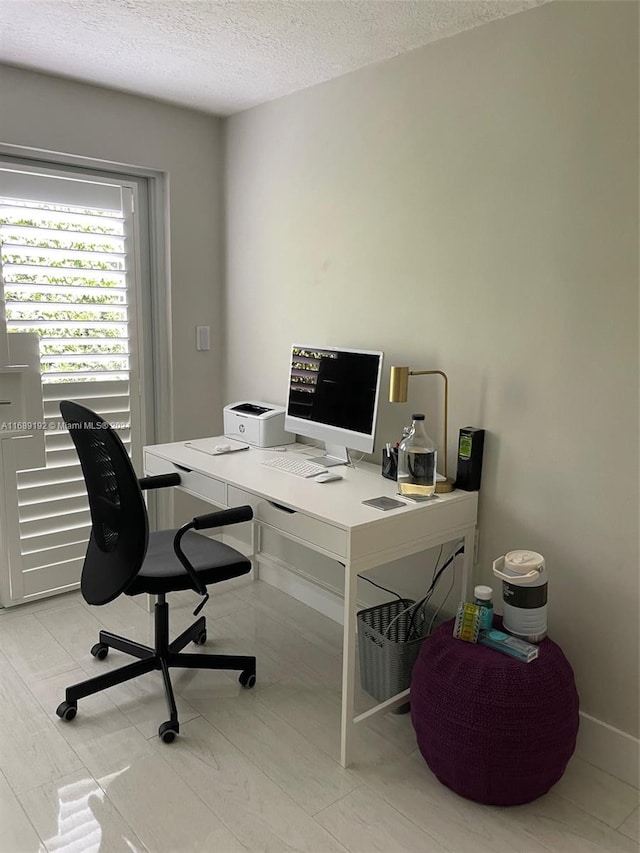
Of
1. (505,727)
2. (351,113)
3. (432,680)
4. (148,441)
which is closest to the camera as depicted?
(505,727)

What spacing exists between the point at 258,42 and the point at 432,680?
225cm

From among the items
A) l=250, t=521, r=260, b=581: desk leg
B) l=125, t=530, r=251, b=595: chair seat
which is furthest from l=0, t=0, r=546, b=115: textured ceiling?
l=250, t=521, r=260, b=581: desk leg

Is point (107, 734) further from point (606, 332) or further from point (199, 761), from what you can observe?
point (606, 332)

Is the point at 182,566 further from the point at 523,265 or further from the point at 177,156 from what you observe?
the point at 177,156

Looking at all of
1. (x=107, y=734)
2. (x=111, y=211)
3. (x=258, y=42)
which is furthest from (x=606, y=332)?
(x=111, y=211)

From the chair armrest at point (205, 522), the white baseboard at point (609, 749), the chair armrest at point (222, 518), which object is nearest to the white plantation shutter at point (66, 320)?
the chair armrest at point (205, 522)

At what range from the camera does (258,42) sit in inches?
96.0

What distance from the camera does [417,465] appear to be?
2.29 meters

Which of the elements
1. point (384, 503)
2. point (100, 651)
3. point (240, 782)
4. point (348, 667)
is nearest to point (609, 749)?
point (348, 667)

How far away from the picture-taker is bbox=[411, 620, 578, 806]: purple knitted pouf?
185cm

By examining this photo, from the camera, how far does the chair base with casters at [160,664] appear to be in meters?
2.28

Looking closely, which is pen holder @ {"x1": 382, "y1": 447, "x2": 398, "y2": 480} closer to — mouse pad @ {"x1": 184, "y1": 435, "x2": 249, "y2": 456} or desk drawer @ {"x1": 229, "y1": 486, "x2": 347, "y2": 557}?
desk drawer @ {"x1": 229, "y1": 486, "x2": 347, "y2": 557}

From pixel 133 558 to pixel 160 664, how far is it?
538mm

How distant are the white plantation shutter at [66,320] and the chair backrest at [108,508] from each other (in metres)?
0.93
